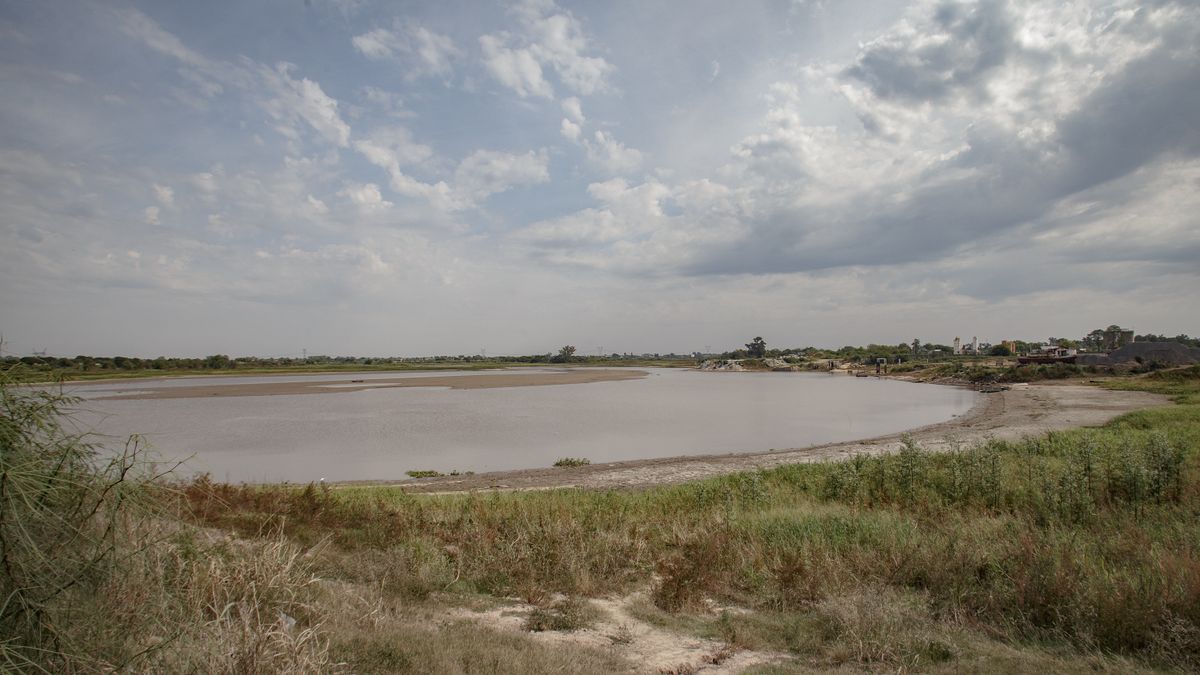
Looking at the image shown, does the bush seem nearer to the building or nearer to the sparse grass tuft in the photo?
the sparse grass tuft

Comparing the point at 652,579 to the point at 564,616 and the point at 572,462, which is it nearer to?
the point at 564,616

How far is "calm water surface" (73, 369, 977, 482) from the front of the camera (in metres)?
24.0

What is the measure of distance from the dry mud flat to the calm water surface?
266cm

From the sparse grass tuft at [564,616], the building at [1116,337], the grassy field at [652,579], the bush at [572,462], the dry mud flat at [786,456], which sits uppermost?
the building at [1116,337]

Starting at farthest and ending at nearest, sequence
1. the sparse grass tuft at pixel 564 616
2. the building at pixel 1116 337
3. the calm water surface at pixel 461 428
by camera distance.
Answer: the building at pixel 1116 337 → the calm water surface at pixel 461 428 → the sparse grass tuft at pixel 564 616

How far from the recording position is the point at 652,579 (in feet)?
25.5

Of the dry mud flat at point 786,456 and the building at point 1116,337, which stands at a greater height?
the building at point 1116,337

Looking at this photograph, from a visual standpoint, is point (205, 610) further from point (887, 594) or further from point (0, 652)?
point (887, 594)

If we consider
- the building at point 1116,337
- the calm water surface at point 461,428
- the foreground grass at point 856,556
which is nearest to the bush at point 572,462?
the calm water surface at point 461,428

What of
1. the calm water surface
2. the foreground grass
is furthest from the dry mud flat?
the foreground grass

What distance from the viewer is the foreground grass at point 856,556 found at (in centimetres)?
547

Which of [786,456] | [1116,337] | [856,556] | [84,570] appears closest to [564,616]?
[856,556]

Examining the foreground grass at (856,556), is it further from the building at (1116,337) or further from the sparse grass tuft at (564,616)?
the building at (1116,337)

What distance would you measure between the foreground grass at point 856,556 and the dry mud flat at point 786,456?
518 centimetres
